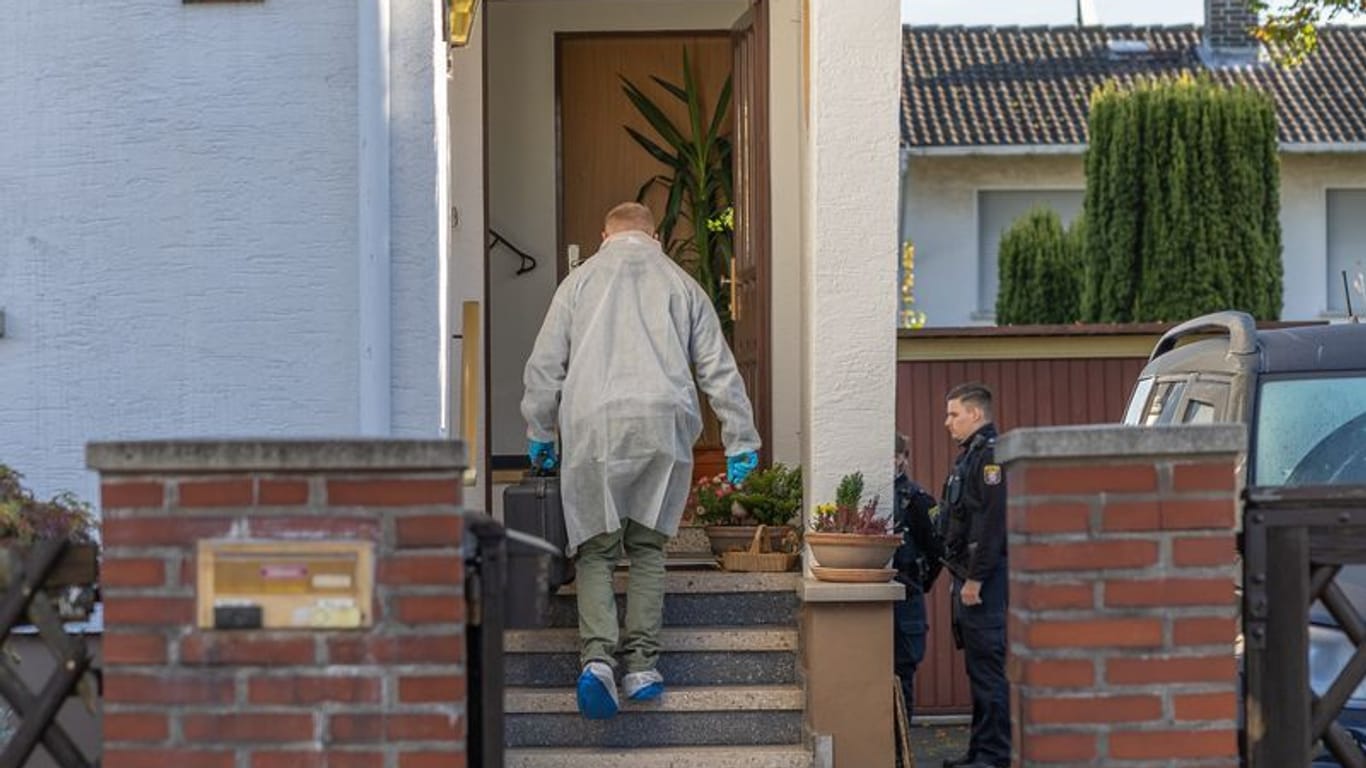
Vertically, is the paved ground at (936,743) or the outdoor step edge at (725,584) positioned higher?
the outdoor step edge at (725,584)

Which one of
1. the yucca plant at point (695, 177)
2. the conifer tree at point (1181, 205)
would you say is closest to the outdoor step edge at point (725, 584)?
the yucca plant at point (695, 177)

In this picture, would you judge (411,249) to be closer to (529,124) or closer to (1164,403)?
(1164,403)

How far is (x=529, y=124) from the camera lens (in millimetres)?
11758

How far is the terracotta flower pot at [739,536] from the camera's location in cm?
928

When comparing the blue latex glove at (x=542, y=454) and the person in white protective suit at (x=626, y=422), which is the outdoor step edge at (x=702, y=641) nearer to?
the person in white protective suit at (x=626, y=422)

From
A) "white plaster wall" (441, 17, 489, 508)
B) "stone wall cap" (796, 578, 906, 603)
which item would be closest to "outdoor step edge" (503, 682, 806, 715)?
"stone wall cap" (796, 578, 906, 603)

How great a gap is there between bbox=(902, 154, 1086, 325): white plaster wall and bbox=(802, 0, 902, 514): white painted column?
23.4 metres

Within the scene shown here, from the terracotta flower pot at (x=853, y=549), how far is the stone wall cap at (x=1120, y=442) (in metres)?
3.51

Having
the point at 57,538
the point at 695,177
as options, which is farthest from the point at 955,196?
the point at 57,538

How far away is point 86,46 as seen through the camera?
8.46m

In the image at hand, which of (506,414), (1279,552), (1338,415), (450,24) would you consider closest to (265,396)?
(450,24)

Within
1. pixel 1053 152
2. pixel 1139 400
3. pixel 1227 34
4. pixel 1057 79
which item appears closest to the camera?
pixel 1139 400

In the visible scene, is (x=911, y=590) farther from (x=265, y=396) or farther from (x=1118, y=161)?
(x=1118, y=161)

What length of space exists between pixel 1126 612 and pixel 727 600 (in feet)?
13.8
